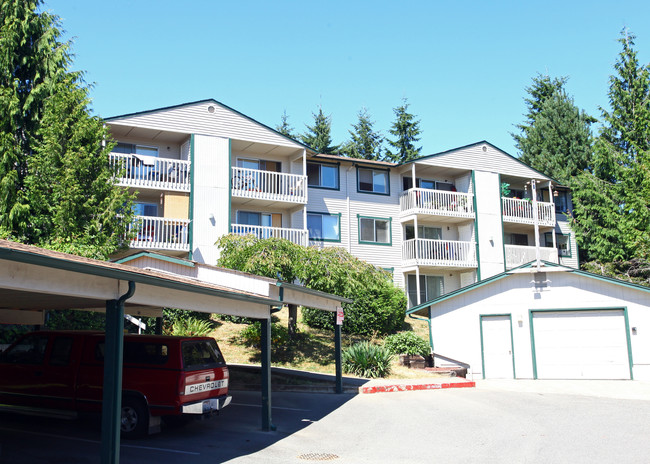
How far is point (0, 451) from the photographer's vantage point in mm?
9352

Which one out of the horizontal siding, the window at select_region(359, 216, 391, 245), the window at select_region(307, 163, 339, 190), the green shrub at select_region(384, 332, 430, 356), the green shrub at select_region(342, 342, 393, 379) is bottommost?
the green shrub at select_region(342, 342, 393, 379)

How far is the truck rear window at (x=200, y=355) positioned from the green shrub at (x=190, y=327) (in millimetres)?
10027

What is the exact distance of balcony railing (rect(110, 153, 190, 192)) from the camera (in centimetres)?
2541

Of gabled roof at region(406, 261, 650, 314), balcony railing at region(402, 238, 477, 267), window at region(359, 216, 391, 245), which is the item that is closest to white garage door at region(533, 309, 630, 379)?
gabled roof at region(406, 261, 650, 314)

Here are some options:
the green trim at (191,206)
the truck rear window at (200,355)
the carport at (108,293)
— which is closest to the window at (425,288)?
the green trim at (191,206)

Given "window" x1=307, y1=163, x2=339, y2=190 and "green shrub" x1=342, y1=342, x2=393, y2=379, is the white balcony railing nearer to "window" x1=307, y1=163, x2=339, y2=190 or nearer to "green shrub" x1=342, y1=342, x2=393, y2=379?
"window" x1=307, y1=163, x2=339, y2=190

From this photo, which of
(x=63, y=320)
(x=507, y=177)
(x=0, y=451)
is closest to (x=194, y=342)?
(x=0, y=451)

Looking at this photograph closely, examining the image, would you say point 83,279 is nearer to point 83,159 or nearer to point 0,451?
point 0,451

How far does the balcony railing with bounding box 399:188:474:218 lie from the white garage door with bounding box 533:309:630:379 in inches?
413

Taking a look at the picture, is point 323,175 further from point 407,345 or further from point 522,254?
point 522,254

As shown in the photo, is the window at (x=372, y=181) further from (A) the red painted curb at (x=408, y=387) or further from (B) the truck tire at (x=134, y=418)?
(B) the truck tire at (x=134, y=418)

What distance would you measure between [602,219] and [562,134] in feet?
27.5

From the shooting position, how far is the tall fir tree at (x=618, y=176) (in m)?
35.3

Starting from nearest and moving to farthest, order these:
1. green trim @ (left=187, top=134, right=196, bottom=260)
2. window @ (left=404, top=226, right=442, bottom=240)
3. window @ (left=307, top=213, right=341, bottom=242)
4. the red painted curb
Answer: the red painted curb < green trim @ (left=187, top=134, right=196, bottom=260) < window @ (left=307, top=213, right=341, bottom=242) < window @ (left=404, top=226, right=442, bottom=240)
